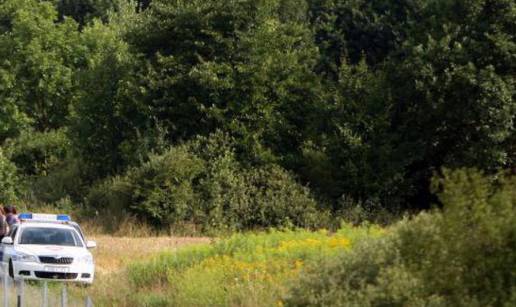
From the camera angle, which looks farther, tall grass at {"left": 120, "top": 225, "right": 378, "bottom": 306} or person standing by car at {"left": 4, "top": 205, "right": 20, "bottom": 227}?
person standing by car at {"left": 4, "top": 205, "right": 20, "bottom": 227}

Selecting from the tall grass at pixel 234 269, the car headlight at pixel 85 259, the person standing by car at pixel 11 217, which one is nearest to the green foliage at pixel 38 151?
the person standing by car at pixel 11 217

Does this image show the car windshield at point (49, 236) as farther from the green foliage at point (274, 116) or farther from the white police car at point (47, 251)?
the green foliage at point (274, 116)

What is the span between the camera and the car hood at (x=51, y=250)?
24.1 meters

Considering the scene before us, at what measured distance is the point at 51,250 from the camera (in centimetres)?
2430

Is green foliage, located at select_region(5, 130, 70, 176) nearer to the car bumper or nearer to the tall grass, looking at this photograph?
the car bumper

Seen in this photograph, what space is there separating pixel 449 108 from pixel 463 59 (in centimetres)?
172

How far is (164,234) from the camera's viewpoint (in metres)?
36.4

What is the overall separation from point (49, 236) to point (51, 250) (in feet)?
3.72

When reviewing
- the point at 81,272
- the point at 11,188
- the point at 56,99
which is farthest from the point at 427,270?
the point at 56,99

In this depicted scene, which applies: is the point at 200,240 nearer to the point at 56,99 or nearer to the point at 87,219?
the point at 87,219

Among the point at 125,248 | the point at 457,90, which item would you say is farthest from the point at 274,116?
the point at 125,248

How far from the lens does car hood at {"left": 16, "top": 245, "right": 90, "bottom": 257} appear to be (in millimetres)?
24141

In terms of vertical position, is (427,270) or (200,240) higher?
(200,240)

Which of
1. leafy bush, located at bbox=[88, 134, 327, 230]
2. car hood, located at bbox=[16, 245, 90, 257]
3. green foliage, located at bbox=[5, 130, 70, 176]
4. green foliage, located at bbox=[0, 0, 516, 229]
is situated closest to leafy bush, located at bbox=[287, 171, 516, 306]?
car hood, located at bbox=[16, 245, 90, 257]
